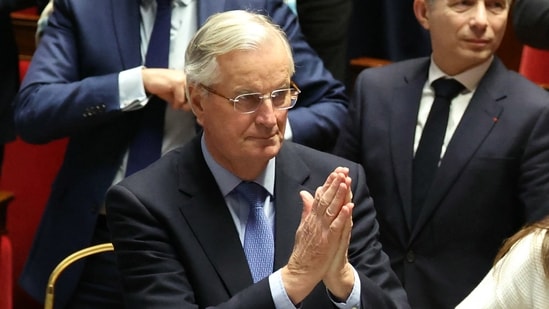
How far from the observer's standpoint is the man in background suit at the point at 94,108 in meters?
2.12

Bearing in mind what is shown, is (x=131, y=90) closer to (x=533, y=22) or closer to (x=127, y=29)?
(x=127, y=29)

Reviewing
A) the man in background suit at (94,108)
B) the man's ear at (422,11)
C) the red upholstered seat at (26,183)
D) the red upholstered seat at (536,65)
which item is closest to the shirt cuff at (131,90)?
the man in background suit at (94,108)

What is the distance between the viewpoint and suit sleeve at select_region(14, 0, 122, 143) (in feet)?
6.92

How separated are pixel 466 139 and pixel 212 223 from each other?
67 cm

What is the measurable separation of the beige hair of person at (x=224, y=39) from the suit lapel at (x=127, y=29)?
0.44m

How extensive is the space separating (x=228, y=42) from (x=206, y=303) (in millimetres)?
427

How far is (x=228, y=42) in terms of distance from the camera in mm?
1697

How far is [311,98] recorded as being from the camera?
2273mm

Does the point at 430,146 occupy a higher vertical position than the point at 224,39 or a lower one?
lower

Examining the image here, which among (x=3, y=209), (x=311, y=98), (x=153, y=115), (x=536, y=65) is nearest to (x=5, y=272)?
(x=3, y=209)

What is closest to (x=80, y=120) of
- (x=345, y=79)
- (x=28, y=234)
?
(x=28, y=234)

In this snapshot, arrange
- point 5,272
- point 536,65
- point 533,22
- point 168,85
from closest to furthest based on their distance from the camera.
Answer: point 533,22
point 168,85
point 5,272
point 536,65

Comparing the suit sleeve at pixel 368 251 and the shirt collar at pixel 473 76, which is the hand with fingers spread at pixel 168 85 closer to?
the suit sleeve at pixel 368 251

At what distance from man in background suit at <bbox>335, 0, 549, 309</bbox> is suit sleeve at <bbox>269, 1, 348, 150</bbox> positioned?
76 millimetres
